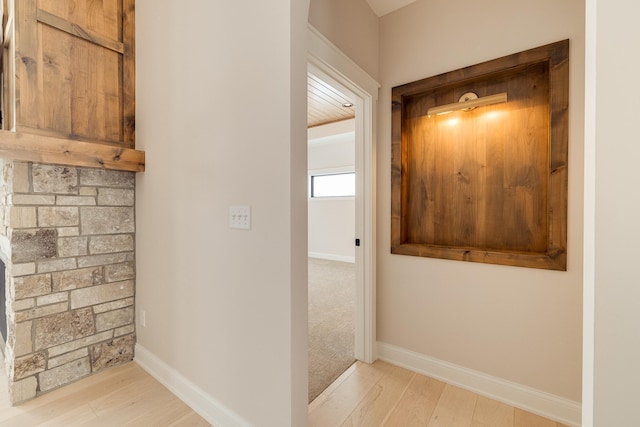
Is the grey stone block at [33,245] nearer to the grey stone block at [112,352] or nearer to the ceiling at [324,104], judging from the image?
the grey stone block at [112,352]

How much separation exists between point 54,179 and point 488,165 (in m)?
2.94

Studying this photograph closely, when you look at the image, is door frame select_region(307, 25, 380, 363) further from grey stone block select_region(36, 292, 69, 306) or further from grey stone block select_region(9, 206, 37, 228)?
grey stone block select_region(9, 206, 37, 228)

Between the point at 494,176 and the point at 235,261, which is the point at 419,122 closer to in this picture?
the point at 494,176

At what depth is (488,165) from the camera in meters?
1.89

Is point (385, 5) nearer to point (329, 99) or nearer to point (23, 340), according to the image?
point (329, 99)

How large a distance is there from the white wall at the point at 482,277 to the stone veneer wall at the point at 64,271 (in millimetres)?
2055

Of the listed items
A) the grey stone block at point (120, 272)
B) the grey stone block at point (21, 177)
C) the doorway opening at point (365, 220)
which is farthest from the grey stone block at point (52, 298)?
the doorway opening at point (365, 220)

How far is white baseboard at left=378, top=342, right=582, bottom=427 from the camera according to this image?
1.59 meters

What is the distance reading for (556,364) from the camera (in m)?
1.61

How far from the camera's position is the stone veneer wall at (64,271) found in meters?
1.68

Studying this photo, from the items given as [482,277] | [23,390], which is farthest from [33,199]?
[482,277]

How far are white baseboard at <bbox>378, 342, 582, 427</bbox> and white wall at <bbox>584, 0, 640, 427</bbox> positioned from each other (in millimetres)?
A: 1255

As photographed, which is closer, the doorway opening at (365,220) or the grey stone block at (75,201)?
the grey stone block at (75,201)

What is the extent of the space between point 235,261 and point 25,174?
4.91ft
